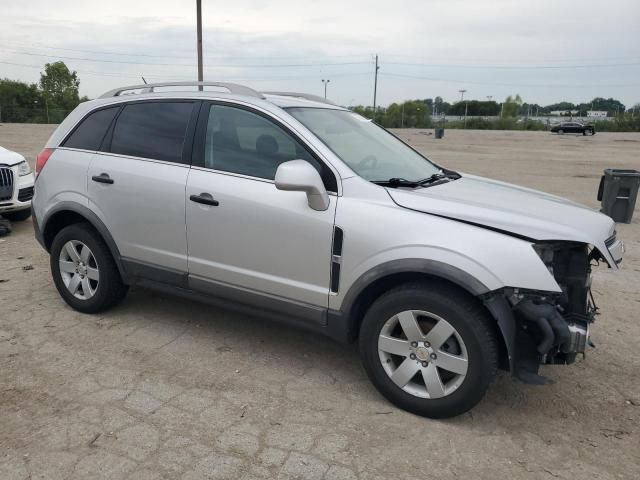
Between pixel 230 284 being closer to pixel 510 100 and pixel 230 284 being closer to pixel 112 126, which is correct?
pixel 112 126

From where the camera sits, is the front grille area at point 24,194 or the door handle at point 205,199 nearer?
the door handle at point 205,199

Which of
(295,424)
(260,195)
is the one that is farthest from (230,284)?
(295,424)

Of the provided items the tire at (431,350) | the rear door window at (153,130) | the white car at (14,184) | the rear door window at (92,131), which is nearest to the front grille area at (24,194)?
the white car at (14,184)

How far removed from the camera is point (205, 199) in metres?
3.54

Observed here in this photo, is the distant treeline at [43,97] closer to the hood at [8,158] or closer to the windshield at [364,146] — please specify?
the hood at [8,158]

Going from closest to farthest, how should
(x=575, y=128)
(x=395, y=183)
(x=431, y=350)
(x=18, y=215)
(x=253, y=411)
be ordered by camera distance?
(x=431, y=350) < (x=253, y=411) < (x=395, y=183) < (x=18, y=215) < (x=575, y=128)

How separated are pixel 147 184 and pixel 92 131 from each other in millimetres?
899

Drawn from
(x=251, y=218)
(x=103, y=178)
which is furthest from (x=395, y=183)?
(x=103, y=178)

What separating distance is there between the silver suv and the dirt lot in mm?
294

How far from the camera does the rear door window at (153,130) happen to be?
151 inches

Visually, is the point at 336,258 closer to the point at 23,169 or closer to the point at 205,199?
the point at 205,199

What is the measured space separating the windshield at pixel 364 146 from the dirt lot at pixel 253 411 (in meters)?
1.36

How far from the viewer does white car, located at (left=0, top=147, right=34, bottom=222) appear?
6914 mm

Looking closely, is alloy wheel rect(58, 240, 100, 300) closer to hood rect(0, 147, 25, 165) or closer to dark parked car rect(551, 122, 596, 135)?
hood rect(0, 147, 25, 165)
